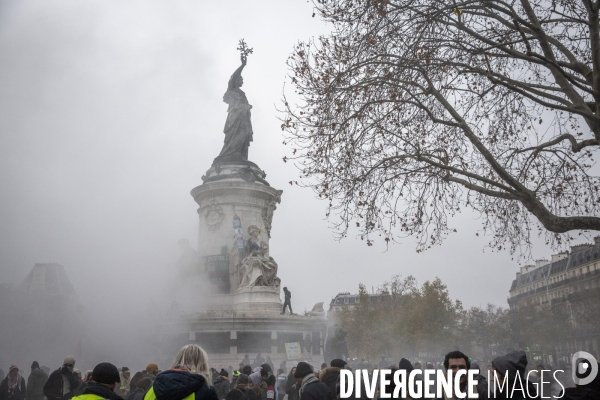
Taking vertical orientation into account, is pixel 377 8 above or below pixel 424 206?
above

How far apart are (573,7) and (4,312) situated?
79.6 ft

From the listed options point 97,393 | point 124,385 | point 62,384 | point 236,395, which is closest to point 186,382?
point 97,393

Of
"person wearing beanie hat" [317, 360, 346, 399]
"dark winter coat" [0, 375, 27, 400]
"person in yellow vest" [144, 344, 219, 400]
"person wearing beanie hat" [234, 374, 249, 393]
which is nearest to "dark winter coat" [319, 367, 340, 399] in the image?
"person wearing beanie hat" [317, 360, 346, 399]

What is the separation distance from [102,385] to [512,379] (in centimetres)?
341

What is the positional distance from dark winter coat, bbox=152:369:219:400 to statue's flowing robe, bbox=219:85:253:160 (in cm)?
2372

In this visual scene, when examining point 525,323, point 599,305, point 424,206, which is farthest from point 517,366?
point 525,323

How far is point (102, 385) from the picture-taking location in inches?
178

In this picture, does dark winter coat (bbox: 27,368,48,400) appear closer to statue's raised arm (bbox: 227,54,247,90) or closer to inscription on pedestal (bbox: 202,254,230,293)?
inscription on pedestal (bbox: 202,254,230,293)

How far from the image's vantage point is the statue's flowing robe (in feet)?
90.7

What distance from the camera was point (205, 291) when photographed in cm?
2430

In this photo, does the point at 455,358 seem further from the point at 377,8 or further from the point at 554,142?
the point at 554,142

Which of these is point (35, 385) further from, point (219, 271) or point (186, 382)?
point (219, 271)

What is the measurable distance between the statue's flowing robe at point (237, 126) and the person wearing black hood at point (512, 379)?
2371 centimetres

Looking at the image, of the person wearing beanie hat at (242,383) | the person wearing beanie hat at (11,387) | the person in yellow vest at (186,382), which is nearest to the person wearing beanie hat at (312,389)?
the person in yellow vest at (186,382)
